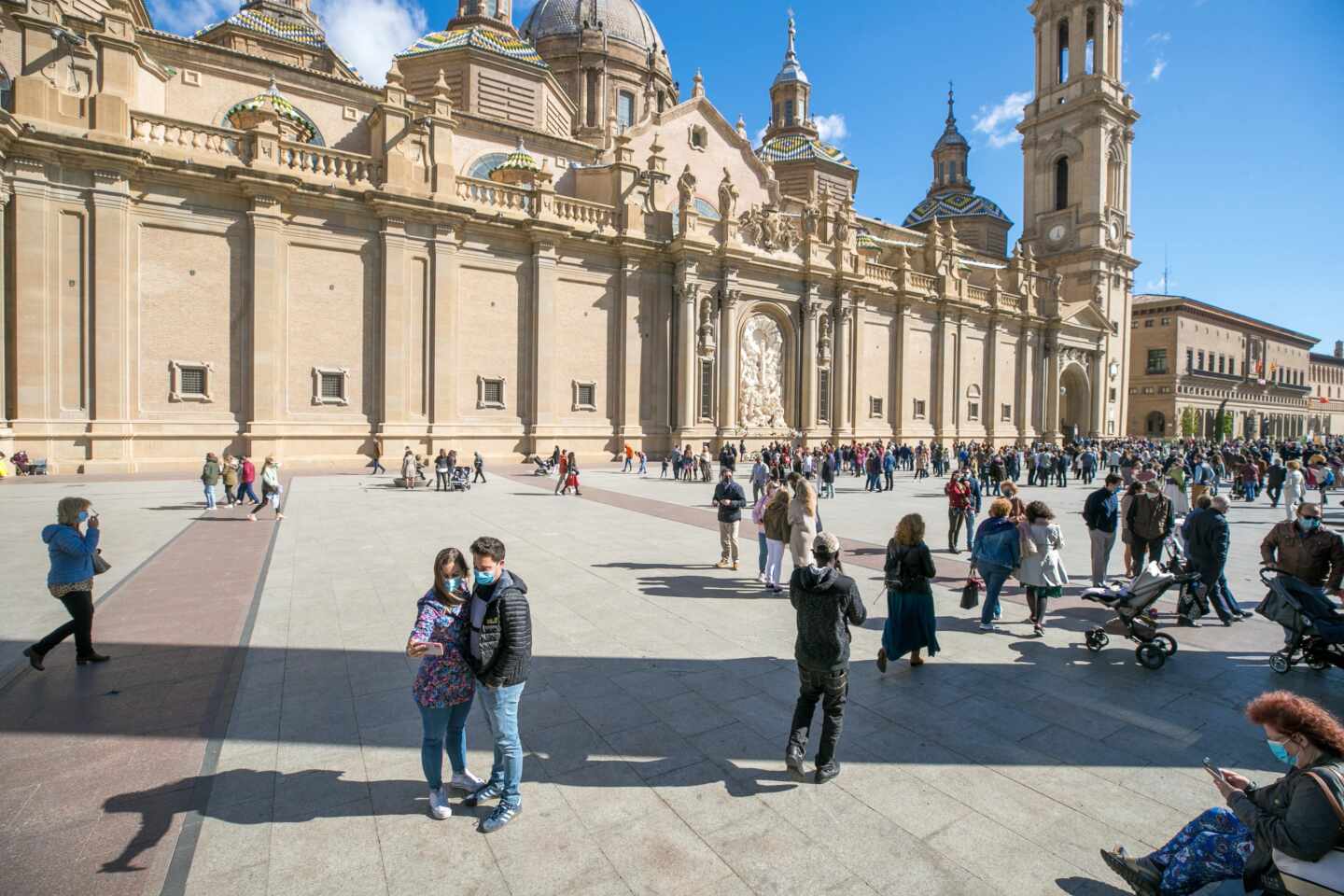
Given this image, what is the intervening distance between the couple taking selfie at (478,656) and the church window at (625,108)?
46892 mm

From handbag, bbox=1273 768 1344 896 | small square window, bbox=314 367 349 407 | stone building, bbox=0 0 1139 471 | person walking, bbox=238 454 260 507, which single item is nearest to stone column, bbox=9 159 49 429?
stone building, bbox=0 0 1139 471

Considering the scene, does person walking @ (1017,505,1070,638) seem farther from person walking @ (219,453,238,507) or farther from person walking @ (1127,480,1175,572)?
person walking @ (219,453,238,507)

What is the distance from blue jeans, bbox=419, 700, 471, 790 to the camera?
400 centimetres

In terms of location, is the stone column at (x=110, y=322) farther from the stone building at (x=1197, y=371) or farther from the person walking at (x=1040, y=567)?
A: the stone building at (x=1197, y=371)

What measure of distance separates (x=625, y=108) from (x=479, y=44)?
12.8m

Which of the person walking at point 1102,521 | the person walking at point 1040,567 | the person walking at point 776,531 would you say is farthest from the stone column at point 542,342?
the person walking at point 1040,567

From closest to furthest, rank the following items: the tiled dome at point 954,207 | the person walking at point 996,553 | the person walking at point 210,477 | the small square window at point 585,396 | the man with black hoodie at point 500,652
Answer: the man with black hoodie at point 500,652
the person walking at point 996,553
the person walking at point 210,477
the small square window at point 585,396
the tiled dome at point 954,207

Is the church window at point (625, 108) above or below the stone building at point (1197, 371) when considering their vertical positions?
above

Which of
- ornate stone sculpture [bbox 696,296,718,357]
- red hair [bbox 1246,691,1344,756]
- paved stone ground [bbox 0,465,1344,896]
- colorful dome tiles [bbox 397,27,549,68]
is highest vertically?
colorful dome tiles [bbox 397,27,549,68]

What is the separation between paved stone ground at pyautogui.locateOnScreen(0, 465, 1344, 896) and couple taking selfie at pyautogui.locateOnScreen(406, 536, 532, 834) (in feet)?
1.10

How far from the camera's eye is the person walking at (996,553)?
302 inches

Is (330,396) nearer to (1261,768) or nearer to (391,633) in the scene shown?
(391,633)

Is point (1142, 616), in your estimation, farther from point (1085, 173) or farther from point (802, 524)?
point (1085, 173)

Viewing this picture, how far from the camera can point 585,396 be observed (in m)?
32.2
